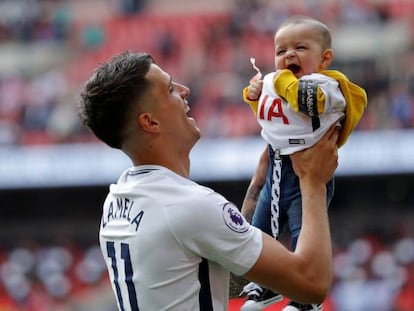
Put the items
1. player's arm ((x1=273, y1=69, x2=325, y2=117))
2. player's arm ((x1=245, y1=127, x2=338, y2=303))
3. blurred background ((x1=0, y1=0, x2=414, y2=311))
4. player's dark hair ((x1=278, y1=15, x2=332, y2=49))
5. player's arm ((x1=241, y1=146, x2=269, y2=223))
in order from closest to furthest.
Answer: player's arm ((x1=245, y1=127, x2=338, y2=303)) → player's arm ((x1=273, y1=69, x2=325, y2=117)) → player's dark hair ((x1=278, y1=15, x2=332, y2=49)) → player's arm ((x1=241, y1=146, x2=269, y2=223)) → blurred background ((x1=0, y1=0, x2=414, y2=311))

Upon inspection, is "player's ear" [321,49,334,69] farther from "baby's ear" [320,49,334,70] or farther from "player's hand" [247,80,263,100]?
"player's hand" [247,80,263,100]

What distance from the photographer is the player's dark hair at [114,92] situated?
10.3ft

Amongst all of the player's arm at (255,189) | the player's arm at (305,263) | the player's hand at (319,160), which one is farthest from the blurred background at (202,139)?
the player's arm at (305,263)

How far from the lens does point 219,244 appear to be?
9.91ft


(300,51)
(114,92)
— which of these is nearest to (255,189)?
(300,51)

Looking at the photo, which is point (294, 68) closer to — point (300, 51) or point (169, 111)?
point (300, 51)

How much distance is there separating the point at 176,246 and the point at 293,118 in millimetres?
696

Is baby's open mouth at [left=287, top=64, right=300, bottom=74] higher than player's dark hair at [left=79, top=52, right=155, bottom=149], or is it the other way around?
player's dark hair at [left=79, top=52, right=155, bottom=149]

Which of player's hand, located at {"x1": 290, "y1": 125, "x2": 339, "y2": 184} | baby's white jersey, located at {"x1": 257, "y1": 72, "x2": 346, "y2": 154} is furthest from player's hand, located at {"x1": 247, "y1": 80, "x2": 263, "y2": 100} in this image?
player's hand, located at {"x1": 290, "y1": 125, "x2": 339, "y2": 184}

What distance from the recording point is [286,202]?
365cm

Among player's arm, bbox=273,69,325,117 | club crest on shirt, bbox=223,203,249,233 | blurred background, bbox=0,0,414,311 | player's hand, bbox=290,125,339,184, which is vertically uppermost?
player's arm, bbox=273,69,325,117

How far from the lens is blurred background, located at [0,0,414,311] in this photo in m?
16.0

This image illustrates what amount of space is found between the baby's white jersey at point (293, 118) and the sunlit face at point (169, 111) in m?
0.41

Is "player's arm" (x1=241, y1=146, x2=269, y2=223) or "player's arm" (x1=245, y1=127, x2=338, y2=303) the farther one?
"player's arm" (x1=241, y1=146, x2=269, y2=223)
